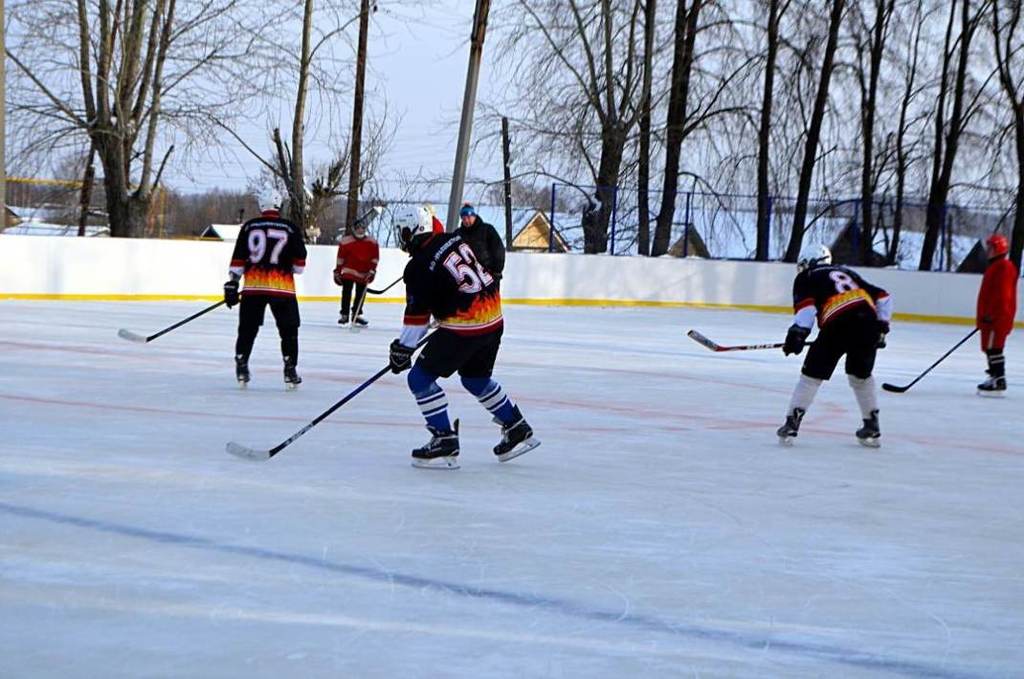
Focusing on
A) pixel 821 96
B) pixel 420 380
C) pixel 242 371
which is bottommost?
pixel 242 371

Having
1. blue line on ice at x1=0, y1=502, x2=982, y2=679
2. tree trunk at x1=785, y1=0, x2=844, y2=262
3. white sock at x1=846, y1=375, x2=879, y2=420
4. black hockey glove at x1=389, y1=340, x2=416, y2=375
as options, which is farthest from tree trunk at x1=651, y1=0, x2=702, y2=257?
blue line on ice at x1=0, y1=502, x2=982, y2=679

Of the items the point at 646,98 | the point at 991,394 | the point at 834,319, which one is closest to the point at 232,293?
the point at 834,319

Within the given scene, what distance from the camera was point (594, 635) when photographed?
3322 millimetres

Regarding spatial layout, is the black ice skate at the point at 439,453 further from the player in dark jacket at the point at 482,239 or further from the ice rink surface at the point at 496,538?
the player in dark jacket at the point at 482,239

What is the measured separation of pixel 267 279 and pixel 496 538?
4185 mm

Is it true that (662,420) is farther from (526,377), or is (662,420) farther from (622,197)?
(622,197)

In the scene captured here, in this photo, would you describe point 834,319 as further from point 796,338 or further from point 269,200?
point 269,200

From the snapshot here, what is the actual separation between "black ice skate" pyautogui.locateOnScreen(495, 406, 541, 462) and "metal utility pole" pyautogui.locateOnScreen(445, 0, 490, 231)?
11720 mm

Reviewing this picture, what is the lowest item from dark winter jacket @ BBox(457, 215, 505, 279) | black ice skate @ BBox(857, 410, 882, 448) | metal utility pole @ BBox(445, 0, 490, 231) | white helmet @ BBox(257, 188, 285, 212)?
black ice skate @ BBox(857, 410, 882, 448)

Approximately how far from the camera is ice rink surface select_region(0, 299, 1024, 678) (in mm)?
3180

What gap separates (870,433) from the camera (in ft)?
22.3

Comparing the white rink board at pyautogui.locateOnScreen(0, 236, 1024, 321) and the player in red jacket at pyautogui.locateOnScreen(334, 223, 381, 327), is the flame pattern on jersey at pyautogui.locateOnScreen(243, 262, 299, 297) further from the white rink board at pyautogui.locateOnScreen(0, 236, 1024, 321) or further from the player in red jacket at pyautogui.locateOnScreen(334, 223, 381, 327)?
the white rink board at pyautogui.locateOnScreen(0, 236, 1024, 321)

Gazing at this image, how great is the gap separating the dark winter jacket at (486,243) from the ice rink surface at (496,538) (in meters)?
2.33

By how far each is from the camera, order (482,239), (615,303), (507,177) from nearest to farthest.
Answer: (482,239)
(615,303)
(507,177)
